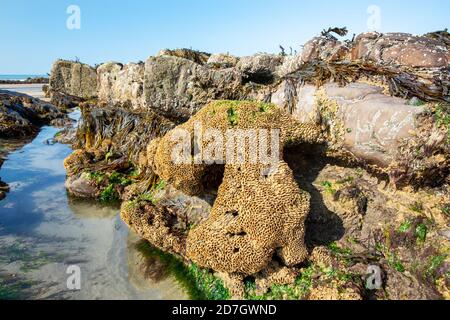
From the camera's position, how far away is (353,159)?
4988mm

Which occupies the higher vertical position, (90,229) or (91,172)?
(91,172)

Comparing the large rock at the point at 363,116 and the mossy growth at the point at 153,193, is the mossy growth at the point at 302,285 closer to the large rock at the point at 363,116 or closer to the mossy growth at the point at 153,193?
the large rock at the point at 363,116

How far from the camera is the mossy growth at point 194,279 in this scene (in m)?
4.47

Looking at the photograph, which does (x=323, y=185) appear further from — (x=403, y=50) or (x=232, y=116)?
(x=403, y=50)

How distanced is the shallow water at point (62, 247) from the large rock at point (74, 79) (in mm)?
17802

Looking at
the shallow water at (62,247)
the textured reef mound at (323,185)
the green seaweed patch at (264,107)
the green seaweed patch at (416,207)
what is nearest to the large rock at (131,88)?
the shallow water at (62,247)

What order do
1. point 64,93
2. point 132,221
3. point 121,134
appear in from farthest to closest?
point 64,93
point 121,134
point 132,221

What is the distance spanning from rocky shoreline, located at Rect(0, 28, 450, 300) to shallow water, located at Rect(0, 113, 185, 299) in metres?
0.59

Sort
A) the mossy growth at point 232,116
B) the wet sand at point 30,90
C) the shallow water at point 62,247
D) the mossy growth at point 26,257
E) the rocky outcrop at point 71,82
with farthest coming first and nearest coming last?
the wet sand at point 30,90
the rocky outcrop at point 71,82
the mossy growth at point 26,257
the mossy growth at point 232,116
the shallow water at point 62,247

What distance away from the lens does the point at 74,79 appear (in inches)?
997

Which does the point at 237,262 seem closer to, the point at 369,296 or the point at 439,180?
the point at 369,296

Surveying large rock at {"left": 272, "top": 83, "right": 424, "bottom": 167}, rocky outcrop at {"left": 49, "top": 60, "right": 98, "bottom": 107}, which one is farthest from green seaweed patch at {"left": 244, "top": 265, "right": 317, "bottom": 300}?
rocky outcrop at {"left": 49, "top": 60, "right": 98, "bottom": 107}
